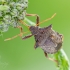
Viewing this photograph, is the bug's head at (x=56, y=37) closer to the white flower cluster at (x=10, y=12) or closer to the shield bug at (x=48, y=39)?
the shield bug at (x=48, y=39)

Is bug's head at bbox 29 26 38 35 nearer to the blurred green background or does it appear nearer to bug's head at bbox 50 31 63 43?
bug's head at bbox 50 31 63 43

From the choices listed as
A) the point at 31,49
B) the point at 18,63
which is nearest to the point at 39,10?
the point at 31,49

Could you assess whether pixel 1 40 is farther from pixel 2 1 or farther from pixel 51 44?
pixel 2 1

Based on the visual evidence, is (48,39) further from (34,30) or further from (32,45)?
(32,45)

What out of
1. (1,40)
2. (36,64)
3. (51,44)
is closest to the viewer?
(51,44)

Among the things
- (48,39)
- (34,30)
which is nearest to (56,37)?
(48,39)

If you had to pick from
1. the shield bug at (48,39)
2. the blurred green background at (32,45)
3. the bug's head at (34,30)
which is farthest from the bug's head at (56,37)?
the blurred green background at (32,45)

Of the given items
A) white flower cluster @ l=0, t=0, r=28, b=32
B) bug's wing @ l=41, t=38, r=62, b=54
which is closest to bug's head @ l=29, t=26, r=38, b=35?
bug's wing @ l=41, t=38, r=62, b=54
